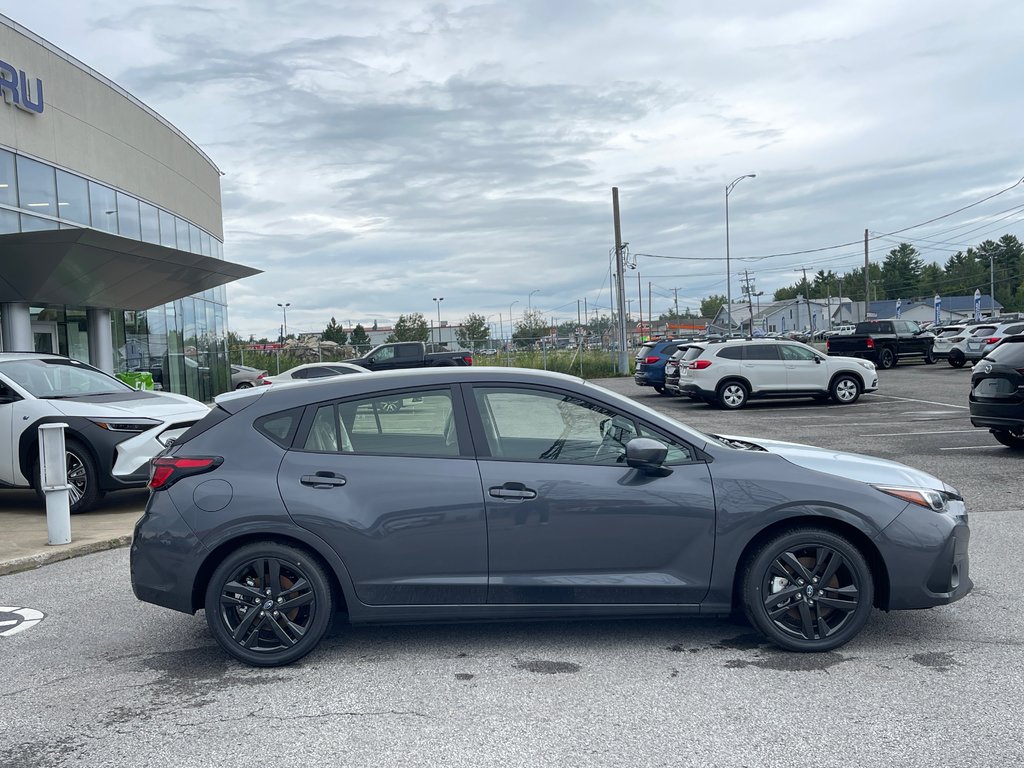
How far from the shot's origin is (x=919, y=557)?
4828 millimetres

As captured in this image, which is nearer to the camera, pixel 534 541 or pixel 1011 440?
pixel 534 541

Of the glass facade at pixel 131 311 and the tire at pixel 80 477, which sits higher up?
the glass facade at pixel 131 311

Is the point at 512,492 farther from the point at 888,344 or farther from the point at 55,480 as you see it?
the point at 888,344

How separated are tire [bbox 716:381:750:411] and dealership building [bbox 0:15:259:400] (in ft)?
42.8

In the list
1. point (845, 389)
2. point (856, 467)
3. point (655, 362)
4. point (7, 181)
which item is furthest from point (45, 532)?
point (655, 362)

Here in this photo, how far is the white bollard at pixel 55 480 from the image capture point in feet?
25.8

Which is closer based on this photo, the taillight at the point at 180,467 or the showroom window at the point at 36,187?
the taillight at the point at 180,467

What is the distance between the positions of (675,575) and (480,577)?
3.34 ft

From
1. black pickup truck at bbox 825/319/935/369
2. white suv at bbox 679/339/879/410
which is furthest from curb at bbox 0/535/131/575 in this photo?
black pickup truck at bbox 825/319/935/369

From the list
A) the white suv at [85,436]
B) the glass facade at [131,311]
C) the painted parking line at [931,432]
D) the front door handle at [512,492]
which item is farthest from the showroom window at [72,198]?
the front door handle at [512,492]

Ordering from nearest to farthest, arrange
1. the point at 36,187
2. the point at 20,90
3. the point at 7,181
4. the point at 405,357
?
the point at 7,181, the point at 20,90, the point at 36,187, the point at 405,357

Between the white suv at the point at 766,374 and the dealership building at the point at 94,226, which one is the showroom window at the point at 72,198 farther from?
the white suv at the point at 766,374

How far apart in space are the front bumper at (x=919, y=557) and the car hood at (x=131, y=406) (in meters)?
6.76

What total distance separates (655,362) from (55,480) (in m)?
21.4
